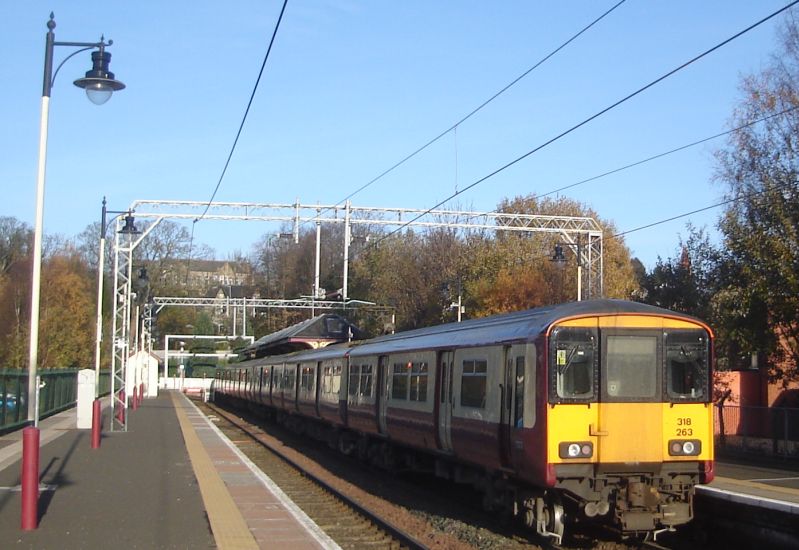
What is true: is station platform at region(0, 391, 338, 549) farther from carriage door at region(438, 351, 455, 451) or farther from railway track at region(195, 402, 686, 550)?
carriage door at region(438, 351, 455, 451)

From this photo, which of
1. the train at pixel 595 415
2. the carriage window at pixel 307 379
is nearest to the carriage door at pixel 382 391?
the train at pixel 595 415

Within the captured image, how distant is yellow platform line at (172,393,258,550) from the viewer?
10.8 meters

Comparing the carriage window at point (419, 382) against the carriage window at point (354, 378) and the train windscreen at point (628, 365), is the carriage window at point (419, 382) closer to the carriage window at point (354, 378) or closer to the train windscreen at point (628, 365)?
the carriage window at point (354, 378)

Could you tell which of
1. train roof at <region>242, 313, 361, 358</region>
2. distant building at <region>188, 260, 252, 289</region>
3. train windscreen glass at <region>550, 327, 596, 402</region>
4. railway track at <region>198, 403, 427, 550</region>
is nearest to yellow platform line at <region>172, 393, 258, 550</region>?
railway track at <region>198, 403, 427, 550</region>

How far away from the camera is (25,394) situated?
28.1 metres

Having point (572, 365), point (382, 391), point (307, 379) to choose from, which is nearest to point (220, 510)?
point (572, 365)

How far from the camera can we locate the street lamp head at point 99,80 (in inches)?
529

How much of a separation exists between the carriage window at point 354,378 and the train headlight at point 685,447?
10102 mm

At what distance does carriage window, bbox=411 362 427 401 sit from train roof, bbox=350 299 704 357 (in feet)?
1.15

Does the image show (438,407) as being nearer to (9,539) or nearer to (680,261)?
(9,539)

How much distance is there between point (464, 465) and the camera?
14383 millimetres

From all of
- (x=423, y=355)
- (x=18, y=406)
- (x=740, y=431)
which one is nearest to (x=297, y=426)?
(x=18, y=406)

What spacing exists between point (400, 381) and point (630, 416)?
21.6ft

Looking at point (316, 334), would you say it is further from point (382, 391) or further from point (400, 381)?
point (400, 381)
